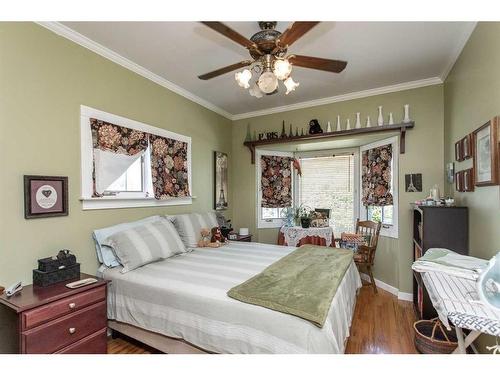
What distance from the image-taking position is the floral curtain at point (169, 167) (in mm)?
2824

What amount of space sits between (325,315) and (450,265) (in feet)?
3.00

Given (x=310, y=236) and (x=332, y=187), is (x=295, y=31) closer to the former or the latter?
(x=310, y=236)

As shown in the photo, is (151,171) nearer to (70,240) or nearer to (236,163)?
(70,240)

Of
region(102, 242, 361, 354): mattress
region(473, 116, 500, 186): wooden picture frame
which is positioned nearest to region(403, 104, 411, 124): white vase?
region(473, 116, 500, 186): wooden picture frame

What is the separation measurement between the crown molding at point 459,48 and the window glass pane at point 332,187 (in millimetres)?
1549

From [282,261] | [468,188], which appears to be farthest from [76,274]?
[468,188]

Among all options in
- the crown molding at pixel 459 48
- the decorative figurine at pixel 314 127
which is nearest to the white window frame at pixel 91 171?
the decorative figurine at pixel 314 127

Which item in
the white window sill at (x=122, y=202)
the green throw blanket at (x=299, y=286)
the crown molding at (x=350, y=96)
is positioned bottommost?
the green throw blanket at (x=299, y=286)

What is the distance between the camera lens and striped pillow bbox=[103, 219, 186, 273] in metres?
2.09

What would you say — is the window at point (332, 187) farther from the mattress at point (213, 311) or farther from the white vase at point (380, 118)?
the mattress at point (213, 311)

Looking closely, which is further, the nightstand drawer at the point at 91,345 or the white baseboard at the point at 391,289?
the white baseboard at the point at 391,289

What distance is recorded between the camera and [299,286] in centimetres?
167

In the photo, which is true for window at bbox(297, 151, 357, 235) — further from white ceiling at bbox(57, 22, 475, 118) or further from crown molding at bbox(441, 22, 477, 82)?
crown molding at bbox(441, 22, 477, 82)

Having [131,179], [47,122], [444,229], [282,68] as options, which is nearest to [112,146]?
[131,179]
